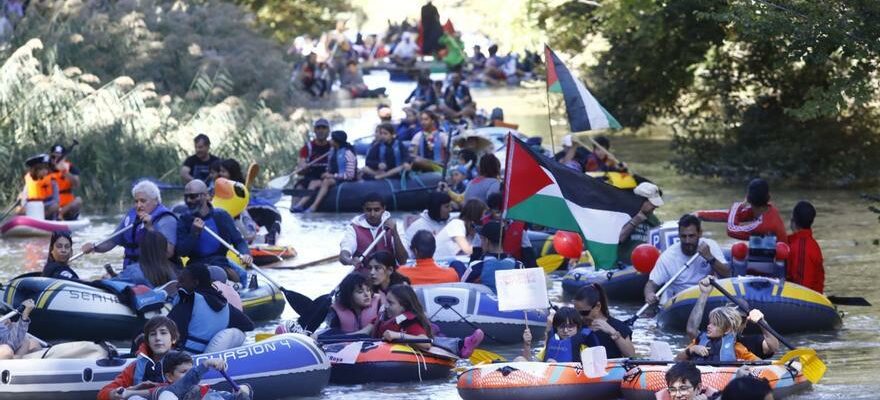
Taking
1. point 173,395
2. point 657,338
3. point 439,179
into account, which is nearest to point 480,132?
point 439,179

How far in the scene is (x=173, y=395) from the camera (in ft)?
33.7

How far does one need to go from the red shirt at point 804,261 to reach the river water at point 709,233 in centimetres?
49

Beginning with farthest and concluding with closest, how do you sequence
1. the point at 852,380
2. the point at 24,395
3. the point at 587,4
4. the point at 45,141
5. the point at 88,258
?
the point at 587,4 → the point at 45,141 → the point at 88,258 → the point at 852,380 → the point at 24,395

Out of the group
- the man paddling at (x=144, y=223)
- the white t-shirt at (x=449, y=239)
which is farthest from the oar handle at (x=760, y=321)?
the man paddling at (x=144, y=223)

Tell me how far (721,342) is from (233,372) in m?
3.42

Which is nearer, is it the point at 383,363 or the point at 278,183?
the point at 383,363

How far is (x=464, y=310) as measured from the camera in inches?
566

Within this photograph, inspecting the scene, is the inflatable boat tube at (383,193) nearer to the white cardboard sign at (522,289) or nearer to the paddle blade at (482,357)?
the paddle blade at (482,357)

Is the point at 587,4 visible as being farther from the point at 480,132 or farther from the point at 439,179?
the point at 439,179

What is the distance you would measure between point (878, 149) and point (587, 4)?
602cm

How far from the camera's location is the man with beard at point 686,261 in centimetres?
1434

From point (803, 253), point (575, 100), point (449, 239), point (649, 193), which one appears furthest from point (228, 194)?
point (803, 253)

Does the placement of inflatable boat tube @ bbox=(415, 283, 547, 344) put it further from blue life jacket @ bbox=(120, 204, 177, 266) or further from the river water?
blue life jacket @ bbox=(120, 204, 177, 266)

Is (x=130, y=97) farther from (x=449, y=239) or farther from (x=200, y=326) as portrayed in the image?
(x=200, y=326)
